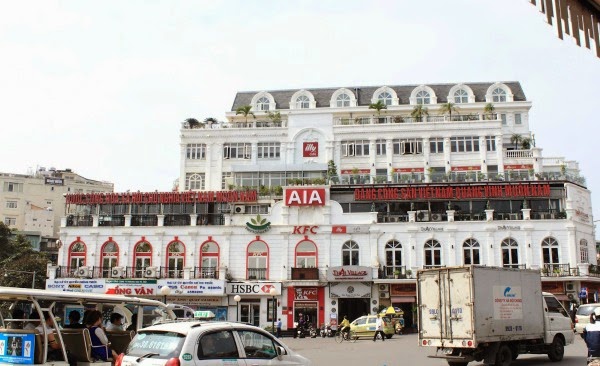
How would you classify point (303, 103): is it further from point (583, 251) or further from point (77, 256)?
point (583, 251)

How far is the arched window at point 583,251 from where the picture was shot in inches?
1779

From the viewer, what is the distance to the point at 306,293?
148ft

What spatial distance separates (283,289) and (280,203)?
687 cm

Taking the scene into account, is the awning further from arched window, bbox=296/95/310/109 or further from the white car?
the white car

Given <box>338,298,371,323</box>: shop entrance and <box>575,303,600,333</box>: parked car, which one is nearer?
<box>575,303,600,333</box>: parked car

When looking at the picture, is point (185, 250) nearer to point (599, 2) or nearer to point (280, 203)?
point (280, 203)

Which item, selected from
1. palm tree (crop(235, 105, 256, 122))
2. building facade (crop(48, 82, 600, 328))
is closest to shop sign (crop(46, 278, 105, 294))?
building facade (crop(48, 82, 600, 328))

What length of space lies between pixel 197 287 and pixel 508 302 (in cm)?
3089

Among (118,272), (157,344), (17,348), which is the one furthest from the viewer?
(118,272)

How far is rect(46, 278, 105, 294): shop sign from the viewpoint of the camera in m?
Result: 46.5

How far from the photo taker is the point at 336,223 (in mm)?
47031

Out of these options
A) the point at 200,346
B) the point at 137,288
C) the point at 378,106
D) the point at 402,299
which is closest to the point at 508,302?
the point at 200,346

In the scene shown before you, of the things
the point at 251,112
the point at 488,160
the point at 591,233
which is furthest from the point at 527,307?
the point at 251,112

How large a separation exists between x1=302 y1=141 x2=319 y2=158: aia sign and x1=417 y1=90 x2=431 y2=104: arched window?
1242cm
